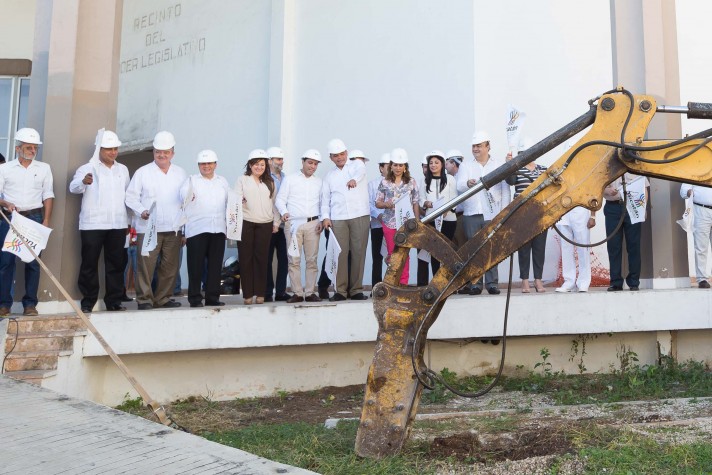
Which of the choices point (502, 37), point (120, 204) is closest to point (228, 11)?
point (502, 37)

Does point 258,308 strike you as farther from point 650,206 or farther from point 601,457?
point 650,206

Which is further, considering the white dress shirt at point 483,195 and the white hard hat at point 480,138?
the white hard hat at point 480,138

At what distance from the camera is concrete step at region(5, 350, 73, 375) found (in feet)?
19.3

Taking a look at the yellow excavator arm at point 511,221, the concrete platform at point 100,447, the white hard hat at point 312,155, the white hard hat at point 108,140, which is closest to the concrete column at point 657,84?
the white hard hat at point 312,155

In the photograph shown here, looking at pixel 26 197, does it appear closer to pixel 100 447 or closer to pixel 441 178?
pixel 441 178

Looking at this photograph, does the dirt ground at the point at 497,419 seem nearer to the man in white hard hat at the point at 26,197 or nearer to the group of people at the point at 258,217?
the group of people at the point at 258,217

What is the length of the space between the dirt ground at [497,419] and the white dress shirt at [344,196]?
195 centimetres

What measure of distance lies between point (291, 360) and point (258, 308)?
83 centimetres

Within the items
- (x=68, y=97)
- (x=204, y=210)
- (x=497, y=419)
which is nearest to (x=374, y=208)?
(x=204, y=210)

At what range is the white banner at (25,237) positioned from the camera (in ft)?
20.6

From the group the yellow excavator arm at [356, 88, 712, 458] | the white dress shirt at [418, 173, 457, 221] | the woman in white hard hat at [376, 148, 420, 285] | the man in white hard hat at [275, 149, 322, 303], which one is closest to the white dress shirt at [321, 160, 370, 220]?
the man in white hard hat at [275, 149, 322, 303]

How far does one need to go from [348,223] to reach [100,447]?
529cm

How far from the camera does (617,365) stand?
7840 millimetres

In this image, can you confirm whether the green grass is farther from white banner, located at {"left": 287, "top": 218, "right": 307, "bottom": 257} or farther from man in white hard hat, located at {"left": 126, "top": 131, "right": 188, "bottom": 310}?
white banner, located at {"left": 287, "top": 218, "right": 307, "bottom": 257}
